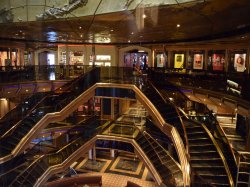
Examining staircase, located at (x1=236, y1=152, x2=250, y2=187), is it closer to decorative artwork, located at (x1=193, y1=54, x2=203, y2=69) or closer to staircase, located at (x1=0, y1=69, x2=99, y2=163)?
staircase, located at (x1=0, y1=69, x2=99, y2=163)

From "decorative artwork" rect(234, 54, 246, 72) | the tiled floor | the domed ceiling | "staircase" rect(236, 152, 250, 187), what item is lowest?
the tiled floor

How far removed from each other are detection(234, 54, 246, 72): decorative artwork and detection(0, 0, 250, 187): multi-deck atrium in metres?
0.07

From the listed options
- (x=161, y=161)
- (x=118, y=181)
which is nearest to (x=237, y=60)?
(x=161, y=161)

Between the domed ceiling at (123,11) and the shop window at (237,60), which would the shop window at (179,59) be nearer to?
the shop window at (237,60)

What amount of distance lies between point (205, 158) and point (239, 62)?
10.3 meters

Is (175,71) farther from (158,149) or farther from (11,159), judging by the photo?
(11,159)

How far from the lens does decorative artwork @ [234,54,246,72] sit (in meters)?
15.2

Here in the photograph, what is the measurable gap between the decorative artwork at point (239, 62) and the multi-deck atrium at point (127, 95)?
0.07 meters

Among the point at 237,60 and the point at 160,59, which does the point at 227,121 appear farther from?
the point at 160,59

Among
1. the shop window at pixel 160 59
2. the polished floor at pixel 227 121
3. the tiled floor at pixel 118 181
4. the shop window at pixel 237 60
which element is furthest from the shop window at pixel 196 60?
the tiled floor at pixel 118 181

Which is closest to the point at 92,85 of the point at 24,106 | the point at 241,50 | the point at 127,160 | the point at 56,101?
the point at 56,101

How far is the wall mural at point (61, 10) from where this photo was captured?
25.3ft

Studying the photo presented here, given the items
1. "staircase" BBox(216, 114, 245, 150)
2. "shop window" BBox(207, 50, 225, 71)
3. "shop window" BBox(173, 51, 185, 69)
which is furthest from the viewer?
"shop window" BBox(173, 51, 185, 69)

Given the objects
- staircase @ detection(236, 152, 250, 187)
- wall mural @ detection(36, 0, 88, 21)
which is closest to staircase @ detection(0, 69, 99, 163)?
wall mural @ detection(36, 0, 88, 21)
